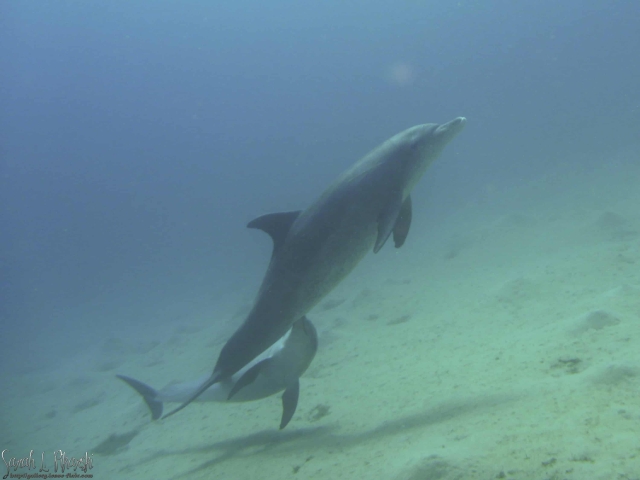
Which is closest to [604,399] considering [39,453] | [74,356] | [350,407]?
[350,407]

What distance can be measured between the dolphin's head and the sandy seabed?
2.03 metres

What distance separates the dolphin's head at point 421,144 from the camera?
3.27m

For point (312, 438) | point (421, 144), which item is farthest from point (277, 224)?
point (312, 438)

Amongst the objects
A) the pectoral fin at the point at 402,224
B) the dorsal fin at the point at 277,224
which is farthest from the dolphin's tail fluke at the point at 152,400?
the pectoral fin at the point at 402,224

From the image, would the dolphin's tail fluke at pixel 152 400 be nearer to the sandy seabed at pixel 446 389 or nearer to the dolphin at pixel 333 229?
the sandy seabed at pixel 446 389

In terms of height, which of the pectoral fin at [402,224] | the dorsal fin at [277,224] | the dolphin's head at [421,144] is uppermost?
the dolphin's head at [421,144]

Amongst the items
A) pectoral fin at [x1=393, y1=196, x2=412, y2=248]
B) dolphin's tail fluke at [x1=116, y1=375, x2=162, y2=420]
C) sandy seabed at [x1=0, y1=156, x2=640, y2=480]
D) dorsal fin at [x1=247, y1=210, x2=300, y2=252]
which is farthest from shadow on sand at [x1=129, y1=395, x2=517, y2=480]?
dorsal fin at [x1=247, y1=210, x2=300, y2=252]

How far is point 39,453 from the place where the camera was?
20.8 feet

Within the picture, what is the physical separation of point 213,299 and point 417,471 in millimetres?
18626

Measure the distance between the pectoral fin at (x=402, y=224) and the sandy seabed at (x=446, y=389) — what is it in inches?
60.3

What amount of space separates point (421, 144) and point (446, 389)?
2359 mm

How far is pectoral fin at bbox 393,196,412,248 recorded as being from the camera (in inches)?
131

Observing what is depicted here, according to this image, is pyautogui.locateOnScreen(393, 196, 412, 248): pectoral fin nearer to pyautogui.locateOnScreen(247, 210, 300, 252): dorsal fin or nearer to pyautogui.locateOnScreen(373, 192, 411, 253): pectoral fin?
pyautogui.locateOnScreen(373, 192, 411, 253): pectoral fin

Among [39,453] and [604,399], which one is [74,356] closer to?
[39,453]
